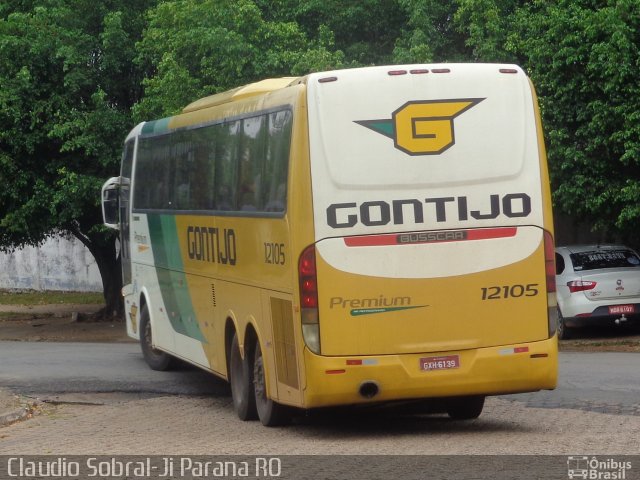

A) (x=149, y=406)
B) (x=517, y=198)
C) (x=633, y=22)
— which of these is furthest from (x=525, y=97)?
(x=633, y=22)

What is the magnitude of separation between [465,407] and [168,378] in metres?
5.48

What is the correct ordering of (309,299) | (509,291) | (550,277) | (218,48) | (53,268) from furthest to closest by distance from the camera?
(53,268) < (218,48) < (550,277) < (509,291) < (309,299)

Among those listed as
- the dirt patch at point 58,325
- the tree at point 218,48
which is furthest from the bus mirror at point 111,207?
the dirt patch at point 58,325

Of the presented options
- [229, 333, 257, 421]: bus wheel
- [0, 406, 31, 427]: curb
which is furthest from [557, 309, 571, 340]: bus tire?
[0, 406, 31, 427]: curb

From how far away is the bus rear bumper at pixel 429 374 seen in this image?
1057 centimetres

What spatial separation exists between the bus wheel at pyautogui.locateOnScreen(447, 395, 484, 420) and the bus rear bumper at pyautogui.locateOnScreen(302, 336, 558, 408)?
1.34 metres

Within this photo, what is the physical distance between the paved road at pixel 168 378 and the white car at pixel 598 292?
2.56 meters

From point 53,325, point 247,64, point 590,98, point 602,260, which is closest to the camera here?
point 590,98

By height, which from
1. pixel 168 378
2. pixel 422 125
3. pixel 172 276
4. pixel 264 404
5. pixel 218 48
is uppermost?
pixel 218 48

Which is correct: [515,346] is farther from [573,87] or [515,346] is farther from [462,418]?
[573,87]

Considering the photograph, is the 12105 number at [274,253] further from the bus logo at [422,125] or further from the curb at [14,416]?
the curb at [14,416]

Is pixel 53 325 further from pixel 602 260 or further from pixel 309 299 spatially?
pixel 309 299

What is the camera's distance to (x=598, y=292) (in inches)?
861

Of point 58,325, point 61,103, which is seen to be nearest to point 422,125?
point 61,103
